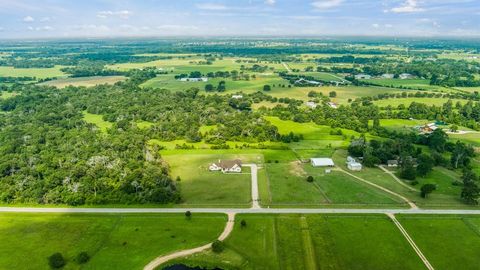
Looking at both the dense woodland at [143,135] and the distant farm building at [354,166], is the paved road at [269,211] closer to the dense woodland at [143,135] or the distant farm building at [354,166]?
the dense woodland at [143,135]

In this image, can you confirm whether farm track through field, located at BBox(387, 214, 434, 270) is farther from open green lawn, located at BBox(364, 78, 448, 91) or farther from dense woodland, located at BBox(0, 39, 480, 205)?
open green lawn, located at BBox(364, 78, 448, 91)

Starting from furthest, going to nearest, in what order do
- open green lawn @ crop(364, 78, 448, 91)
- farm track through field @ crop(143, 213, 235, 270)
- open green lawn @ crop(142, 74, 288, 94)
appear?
open green lawn @ crop(364, 78, 448, 91) → open green lawn @ crop(142, 74, 288, 94) → farm track through field @ crop(143, 213, 235, 270)

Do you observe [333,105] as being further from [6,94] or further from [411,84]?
[6,94]

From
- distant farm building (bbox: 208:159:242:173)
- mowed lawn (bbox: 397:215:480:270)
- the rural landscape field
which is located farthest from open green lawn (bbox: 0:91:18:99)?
mowed lawn (bbox: 397:215:480:270)

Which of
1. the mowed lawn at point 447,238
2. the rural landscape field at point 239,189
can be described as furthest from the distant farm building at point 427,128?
the mowed lawn at point 447,238

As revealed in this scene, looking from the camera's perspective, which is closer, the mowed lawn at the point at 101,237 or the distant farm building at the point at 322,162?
the mowed lawn at the point at 101,237

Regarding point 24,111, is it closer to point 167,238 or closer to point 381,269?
point 167,238
